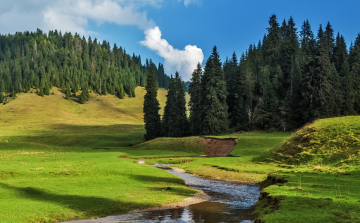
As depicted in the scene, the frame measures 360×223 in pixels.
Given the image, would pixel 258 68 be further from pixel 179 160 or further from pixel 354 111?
pixel 179 160

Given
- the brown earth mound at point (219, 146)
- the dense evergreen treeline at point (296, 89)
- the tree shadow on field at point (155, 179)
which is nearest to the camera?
the tree shadow on field at point (155, 179)

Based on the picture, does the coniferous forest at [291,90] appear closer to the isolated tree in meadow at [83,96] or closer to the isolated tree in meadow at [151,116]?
the isolated tree in meadow at [151,116]

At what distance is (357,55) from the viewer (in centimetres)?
9569

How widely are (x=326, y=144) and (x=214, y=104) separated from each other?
4287cm

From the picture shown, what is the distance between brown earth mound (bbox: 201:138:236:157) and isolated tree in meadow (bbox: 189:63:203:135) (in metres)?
16.9

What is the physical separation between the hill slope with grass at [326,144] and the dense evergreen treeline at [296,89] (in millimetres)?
34033

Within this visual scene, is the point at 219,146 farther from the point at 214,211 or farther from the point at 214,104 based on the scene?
the point at 214,211

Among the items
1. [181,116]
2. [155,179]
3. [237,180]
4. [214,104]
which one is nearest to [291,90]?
[214,104]

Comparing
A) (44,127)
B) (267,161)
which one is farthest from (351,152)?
(44,127)

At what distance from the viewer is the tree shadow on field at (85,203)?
726 inches

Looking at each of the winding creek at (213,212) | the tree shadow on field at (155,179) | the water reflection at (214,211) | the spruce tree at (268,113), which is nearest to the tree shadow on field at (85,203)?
the winding creek at (213,212)

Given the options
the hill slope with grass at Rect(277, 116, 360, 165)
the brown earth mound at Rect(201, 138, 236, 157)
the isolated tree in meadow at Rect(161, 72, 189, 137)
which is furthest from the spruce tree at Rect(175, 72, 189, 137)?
the hill slope with grass at Rect(277, 116, 360, 165)

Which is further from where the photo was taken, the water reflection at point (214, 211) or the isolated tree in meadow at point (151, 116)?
the isolated tree in meadow at point (151, 116)

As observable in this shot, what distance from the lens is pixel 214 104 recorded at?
7806cm
